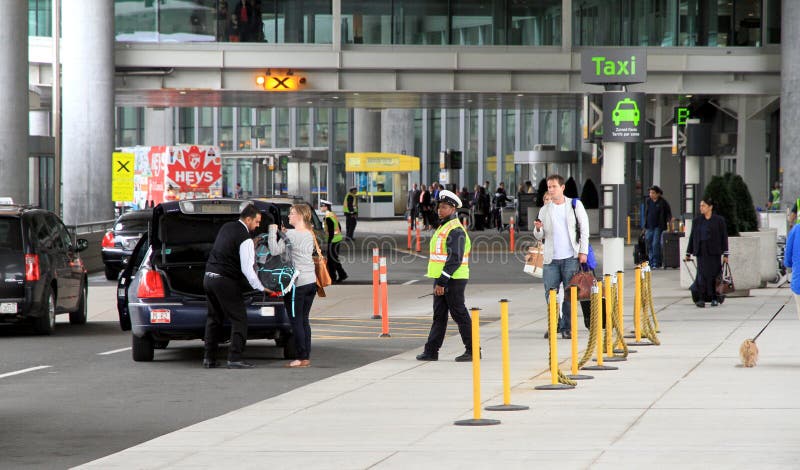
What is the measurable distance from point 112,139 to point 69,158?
1389 millimetres

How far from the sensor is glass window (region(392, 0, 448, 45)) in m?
40.5

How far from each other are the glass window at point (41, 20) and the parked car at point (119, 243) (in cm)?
1309

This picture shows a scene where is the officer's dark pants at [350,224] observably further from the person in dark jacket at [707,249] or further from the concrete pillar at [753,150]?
the person in dark jacket at [707,249]

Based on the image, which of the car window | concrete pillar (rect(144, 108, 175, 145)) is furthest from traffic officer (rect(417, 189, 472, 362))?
concrete pillar (rect(144, 108, 175, 145))

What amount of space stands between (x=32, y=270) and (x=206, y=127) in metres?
84.6

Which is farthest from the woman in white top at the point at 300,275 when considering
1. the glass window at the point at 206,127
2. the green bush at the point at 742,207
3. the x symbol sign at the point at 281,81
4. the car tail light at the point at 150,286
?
the glass window at the point at 206,127

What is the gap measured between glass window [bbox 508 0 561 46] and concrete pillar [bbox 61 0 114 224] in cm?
1155

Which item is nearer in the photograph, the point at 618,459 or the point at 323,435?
the point at 618,459

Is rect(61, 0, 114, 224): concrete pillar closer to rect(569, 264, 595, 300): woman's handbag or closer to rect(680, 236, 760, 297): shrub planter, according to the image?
rect(680, 236, 760, 297): shrub planter

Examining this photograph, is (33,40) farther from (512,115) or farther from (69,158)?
(512,115)

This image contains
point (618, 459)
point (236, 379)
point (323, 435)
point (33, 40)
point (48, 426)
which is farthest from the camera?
point (33, 40)

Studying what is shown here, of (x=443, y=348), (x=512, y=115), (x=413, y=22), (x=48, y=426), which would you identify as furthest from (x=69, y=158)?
(x=512, y=115)

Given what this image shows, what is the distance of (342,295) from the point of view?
25.1 meters

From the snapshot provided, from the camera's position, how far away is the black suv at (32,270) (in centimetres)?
1791
